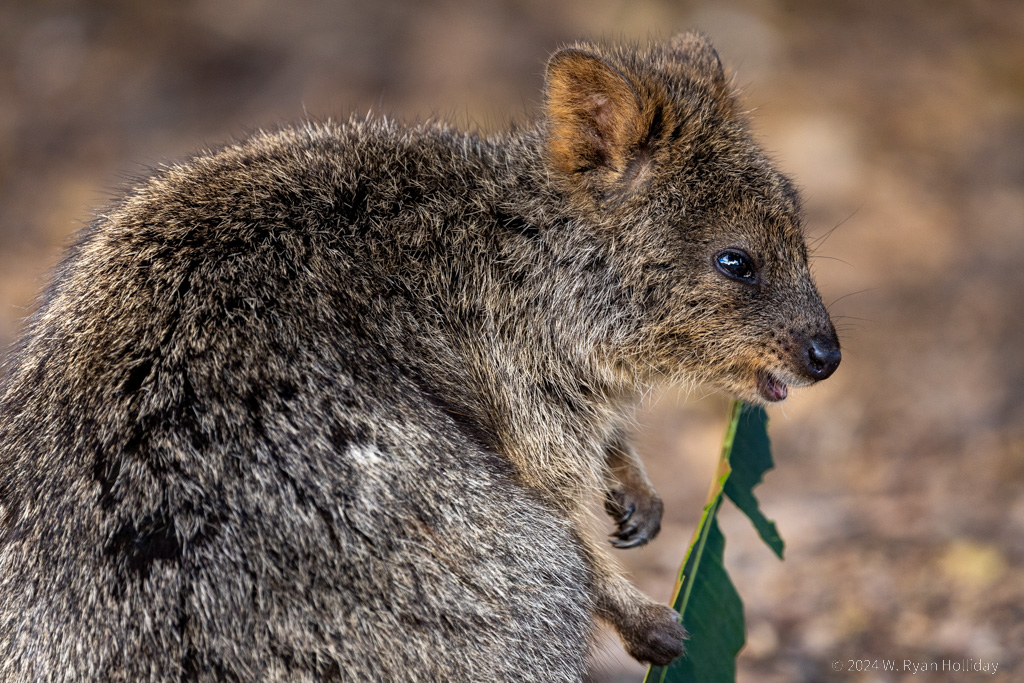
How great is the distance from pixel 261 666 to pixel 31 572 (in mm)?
750

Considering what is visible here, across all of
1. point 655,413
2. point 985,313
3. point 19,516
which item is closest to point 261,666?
point 19,516

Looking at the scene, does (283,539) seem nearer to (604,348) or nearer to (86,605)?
(86,605)

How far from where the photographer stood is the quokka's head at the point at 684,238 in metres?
4.09

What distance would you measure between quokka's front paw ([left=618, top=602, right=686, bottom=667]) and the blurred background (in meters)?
0.52

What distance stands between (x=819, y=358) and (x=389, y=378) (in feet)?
5.94

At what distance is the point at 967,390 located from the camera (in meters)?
7.60

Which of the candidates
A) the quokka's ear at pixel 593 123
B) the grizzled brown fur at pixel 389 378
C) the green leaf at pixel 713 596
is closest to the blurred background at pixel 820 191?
the green leaf at pixel 713 596

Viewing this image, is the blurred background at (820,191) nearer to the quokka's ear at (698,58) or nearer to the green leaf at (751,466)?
the green leaf at (751,466)

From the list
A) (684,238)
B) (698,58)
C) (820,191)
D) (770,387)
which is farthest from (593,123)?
(820,191)

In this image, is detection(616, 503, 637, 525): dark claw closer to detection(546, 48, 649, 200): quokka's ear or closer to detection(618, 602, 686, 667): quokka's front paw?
detection(618, 602, 686, 667): quokka's front paw

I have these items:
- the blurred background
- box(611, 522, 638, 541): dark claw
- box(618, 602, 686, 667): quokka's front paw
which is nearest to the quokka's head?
the blurred background

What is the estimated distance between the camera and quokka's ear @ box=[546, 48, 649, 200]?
3.95 m

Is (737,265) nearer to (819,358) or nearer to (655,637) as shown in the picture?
(819,358)

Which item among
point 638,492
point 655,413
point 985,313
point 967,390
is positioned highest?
point 985,313
